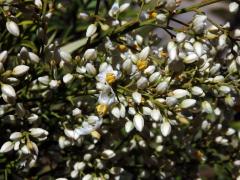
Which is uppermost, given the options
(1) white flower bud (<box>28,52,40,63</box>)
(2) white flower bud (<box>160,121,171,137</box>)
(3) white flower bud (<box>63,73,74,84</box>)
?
(1) white flower bud (<box>28,52,40,63</box>)

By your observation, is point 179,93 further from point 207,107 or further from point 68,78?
point 68,78

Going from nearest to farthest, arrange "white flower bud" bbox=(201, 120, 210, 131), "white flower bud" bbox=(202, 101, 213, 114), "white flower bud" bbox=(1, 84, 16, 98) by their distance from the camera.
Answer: "white flower bud" bbox=(1, 84, 16, 98) < "white flower bud" bbox=(202, 101, 213, 114) < "white flower bud" bbox=(201, 120, 210, 131)

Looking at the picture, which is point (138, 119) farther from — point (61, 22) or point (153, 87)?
point (61, 22)

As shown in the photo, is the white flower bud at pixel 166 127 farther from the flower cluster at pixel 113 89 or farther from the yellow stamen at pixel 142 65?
the yellow stamen at pixel 142 65

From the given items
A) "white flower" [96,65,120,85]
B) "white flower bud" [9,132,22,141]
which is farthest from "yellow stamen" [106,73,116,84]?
"white flower bud" [9,132,22,141]

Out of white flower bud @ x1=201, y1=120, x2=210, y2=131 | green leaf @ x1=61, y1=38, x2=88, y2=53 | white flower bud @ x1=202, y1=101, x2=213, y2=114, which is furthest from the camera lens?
green leaf @ x1=61, y1=38, x2=88, y2=53

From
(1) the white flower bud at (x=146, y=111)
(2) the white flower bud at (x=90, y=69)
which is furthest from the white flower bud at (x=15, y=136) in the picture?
(1) the white flower bud at (x=146, y=111)

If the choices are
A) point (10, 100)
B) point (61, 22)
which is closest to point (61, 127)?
point (10, 100)

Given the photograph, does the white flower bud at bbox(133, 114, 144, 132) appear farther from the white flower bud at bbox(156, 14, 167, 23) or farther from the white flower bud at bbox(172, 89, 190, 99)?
the white flower bud at bbox(156, 14, 167, 23)
